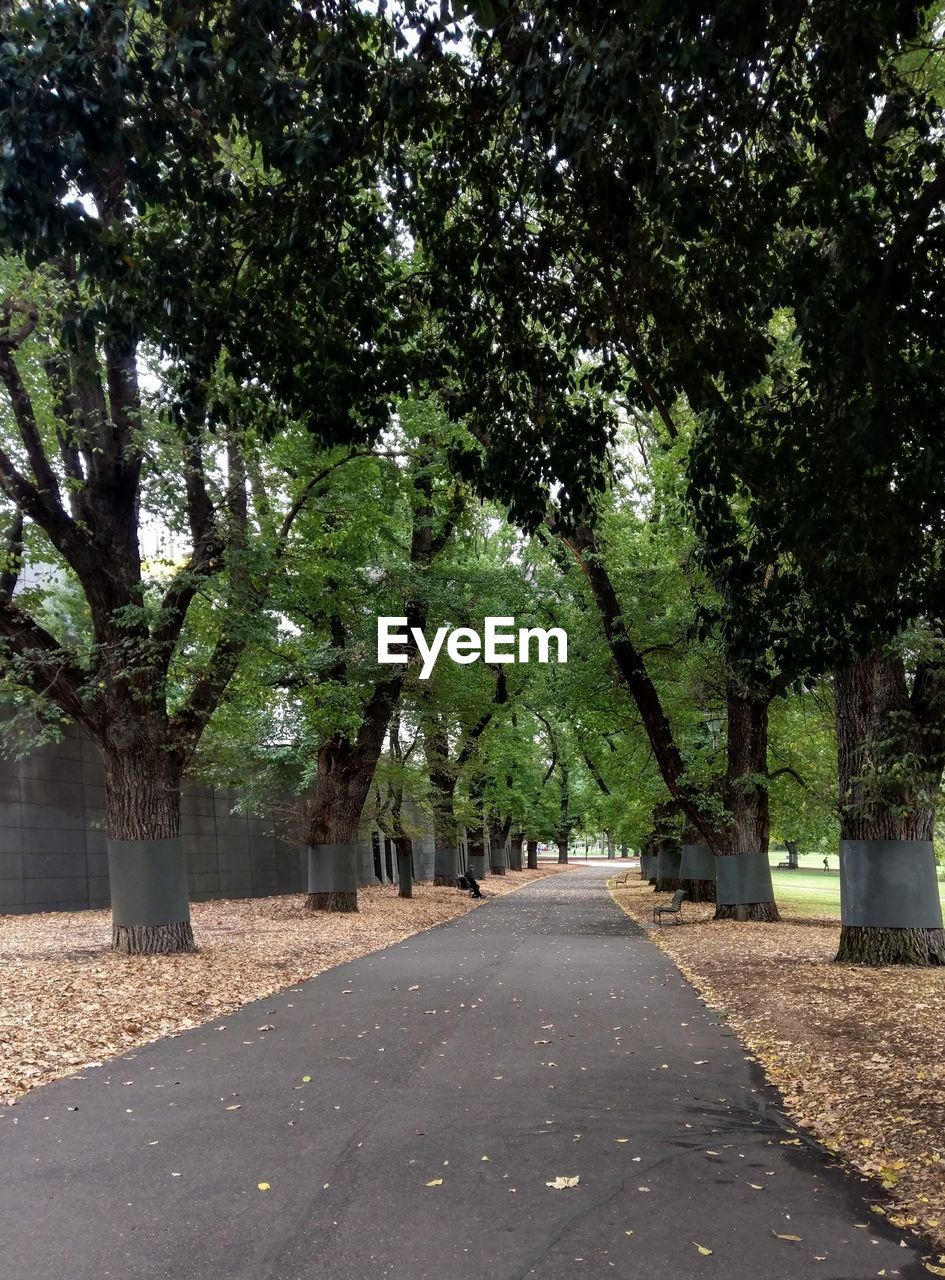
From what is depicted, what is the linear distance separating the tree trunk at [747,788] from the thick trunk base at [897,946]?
6860 mm

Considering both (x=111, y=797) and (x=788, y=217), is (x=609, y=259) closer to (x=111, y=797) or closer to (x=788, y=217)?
(x=788, y=217)

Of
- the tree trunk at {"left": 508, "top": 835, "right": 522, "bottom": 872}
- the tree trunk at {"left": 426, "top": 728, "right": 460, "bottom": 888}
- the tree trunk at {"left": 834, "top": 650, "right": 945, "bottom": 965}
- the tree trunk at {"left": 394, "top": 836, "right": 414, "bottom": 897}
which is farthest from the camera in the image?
the tree trunk at {"left": 508, "top": 835, "right": 522, "bottom": 872}

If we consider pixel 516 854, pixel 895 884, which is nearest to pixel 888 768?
pixel 895 884

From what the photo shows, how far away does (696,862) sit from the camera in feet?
94.0

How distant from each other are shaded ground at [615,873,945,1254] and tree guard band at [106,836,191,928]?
682 centimetres

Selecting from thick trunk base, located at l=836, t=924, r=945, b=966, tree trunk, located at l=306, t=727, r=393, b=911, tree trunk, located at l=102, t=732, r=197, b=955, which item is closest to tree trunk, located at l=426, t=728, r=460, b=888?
tree trunk, located at l=306, t=727, r=393, b=911

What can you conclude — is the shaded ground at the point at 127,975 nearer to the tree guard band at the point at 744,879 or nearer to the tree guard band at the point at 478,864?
the tree guard band at the point at 744,879

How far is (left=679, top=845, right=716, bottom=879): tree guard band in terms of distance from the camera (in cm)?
2838

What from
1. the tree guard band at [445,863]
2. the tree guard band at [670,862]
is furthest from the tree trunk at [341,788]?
→ the tree guard band at [445,863]

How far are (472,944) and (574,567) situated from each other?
7390 mm

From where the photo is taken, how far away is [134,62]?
18.4 ft

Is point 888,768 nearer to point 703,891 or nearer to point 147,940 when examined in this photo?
point 147,940

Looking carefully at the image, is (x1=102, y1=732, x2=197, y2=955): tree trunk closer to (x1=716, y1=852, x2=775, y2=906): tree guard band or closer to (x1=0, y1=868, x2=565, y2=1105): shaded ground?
(x1=0, y1=868, x2=565, y2=1105): shaded ground

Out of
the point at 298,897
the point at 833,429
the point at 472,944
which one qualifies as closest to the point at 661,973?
the point at 472,944
